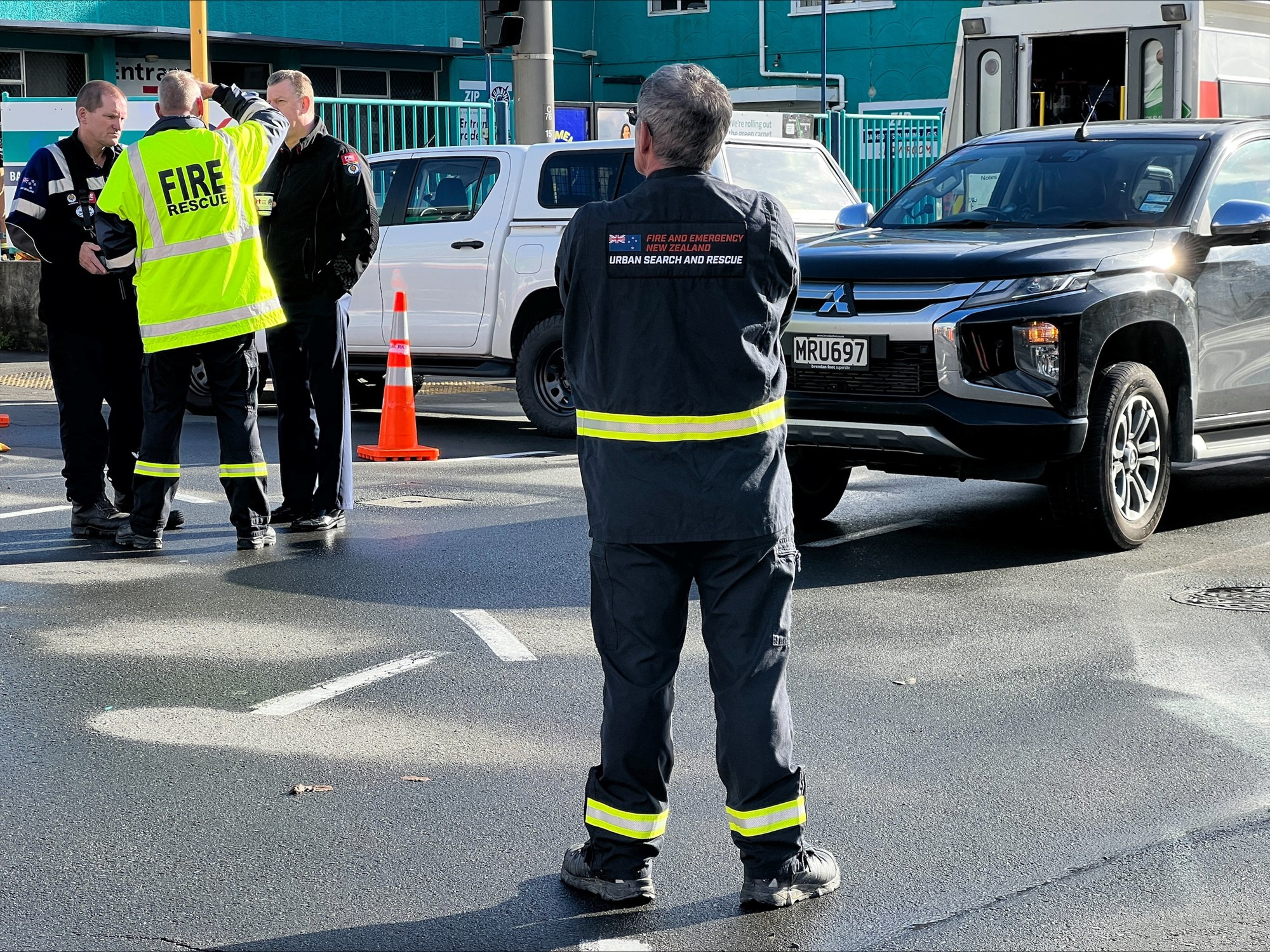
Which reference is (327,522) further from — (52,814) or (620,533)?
(620,533)

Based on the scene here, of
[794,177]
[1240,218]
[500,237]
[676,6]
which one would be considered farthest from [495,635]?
[676,6]

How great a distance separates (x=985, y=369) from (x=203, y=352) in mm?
3335

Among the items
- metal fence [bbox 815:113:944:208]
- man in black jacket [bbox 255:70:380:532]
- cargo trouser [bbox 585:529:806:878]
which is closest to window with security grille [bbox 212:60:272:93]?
metal fence [bbox 815:113:944:208]

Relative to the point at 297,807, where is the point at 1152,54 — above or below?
above

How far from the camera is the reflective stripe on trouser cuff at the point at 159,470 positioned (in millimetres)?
7848

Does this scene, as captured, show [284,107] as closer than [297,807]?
No

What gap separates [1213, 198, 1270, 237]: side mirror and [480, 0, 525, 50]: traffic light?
802cm

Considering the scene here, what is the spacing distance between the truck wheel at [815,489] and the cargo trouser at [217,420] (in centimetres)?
246

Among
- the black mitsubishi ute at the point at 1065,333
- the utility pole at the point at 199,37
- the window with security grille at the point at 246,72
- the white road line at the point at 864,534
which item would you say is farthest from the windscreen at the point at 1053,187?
the window with security grille at the point at 246,72

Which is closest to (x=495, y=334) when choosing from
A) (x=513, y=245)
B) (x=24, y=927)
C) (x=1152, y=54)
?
(x=513, y=245)

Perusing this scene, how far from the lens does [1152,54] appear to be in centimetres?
1585

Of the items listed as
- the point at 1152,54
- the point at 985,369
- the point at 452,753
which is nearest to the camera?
the point at 452,753

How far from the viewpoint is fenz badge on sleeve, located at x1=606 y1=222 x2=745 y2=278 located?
146 inches

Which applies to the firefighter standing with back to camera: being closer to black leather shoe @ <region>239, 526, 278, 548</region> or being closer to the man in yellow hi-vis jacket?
the man in yellow hi-vis jacket
